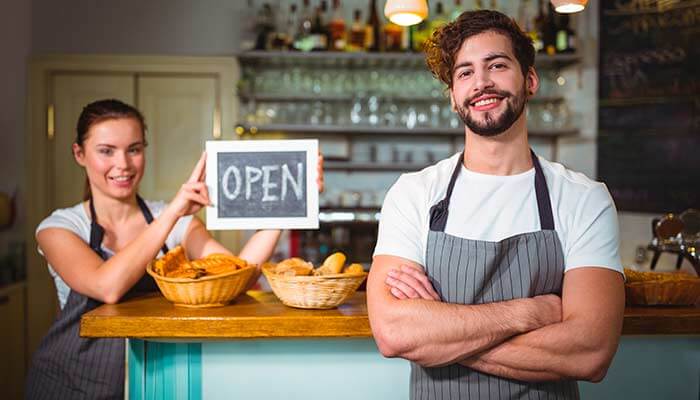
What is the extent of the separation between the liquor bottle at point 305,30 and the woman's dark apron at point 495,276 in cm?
296

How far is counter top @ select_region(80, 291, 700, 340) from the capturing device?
65.3 inches

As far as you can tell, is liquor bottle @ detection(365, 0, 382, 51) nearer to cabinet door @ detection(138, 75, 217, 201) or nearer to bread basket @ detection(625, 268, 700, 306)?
cabinet door @ detection(138, 75, 217, 201)

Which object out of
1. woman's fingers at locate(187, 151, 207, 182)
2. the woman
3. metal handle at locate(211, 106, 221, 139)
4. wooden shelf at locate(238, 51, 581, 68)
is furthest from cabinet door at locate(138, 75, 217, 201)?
woman's fingers at locate(187, 151, 207, 182)

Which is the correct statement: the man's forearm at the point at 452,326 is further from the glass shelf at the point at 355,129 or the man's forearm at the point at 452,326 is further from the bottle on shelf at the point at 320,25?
the bottle on shelf at the point at 320,25

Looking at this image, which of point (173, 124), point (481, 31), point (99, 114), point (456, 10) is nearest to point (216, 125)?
point (173, 124)

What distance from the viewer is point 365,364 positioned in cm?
188

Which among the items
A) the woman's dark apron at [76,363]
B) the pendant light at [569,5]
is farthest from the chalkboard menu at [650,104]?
the woman's dark apron at [76,363]

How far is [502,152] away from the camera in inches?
60.9

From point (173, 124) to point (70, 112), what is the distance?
2.19 feet

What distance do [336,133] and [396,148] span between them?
0.41 meters

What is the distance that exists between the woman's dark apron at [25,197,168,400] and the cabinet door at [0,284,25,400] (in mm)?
2066

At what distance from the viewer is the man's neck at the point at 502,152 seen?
154cm

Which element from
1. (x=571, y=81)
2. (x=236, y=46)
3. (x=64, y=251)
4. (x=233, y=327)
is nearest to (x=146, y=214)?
(x=64, y=251)

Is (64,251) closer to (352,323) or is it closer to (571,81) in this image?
(352,323)
